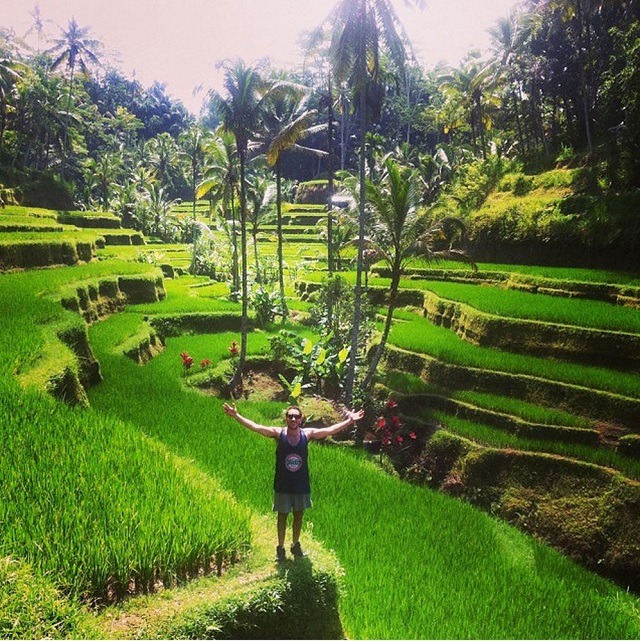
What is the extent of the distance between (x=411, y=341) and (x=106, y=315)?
9483 mm

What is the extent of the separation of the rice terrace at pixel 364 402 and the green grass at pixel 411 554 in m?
0.04

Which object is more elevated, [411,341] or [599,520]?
[411,341]

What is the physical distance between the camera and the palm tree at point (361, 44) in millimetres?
11203

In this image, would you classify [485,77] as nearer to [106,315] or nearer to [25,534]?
[106,315]

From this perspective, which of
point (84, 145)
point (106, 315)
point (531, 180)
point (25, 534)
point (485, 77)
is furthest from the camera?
point (84, 145)

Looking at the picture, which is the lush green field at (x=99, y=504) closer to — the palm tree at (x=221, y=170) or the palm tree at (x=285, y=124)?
the palm tree at (x=285, y=124)

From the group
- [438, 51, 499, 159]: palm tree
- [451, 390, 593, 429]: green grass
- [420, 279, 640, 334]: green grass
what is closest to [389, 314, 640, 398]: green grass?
[451, 390, 593, 429]: green grass

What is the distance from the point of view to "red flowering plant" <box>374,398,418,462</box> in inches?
408

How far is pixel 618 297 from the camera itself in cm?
1238

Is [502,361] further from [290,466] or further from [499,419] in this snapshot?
[290,466]

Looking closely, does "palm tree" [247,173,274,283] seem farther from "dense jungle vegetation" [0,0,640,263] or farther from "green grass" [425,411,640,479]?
"green grass" [425,411,640,479]

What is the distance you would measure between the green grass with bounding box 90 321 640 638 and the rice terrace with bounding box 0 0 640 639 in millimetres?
40

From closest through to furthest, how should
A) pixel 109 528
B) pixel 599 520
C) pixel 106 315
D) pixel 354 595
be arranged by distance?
pixel 109 528 < pixel 354 595 < pixel 599 520 < pixel 106 315

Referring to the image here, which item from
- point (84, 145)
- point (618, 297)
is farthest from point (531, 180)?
point (84, 145)
